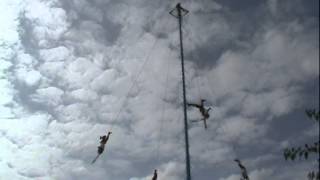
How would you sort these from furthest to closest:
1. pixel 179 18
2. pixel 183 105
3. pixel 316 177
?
1. pixel 179 18
2. pixel 183 105
3. pixel 316 177

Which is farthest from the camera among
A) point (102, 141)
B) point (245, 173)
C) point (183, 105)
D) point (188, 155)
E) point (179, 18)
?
point (245, 173)

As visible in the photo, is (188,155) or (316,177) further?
(188,155)

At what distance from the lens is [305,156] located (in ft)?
25.3

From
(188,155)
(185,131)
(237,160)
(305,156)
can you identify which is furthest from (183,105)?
(305,156)

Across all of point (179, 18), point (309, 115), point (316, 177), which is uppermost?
point (179, 18)

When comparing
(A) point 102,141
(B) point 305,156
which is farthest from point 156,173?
(B) point 305,156

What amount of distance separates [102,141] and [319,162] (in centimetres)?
2583

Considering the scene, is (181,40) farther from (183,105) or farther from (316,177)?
(316,177)

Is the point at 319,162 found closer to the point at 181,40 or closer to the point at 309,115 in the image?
the point at 309,115

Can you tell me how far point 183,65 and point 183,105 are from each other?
131 inches

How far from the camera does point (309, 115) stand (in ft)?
25.3

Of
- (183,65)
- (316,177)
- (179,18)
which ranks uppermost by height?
(179,18)

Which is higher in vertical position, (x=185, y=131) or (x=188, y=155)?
(x=185, y=131)

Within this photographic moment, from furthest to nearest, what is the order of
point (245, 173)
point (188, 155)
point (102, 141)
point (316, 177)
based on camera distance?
point (245, 173)
point (102, 141)
point (188, 155)
point (316, 177)
